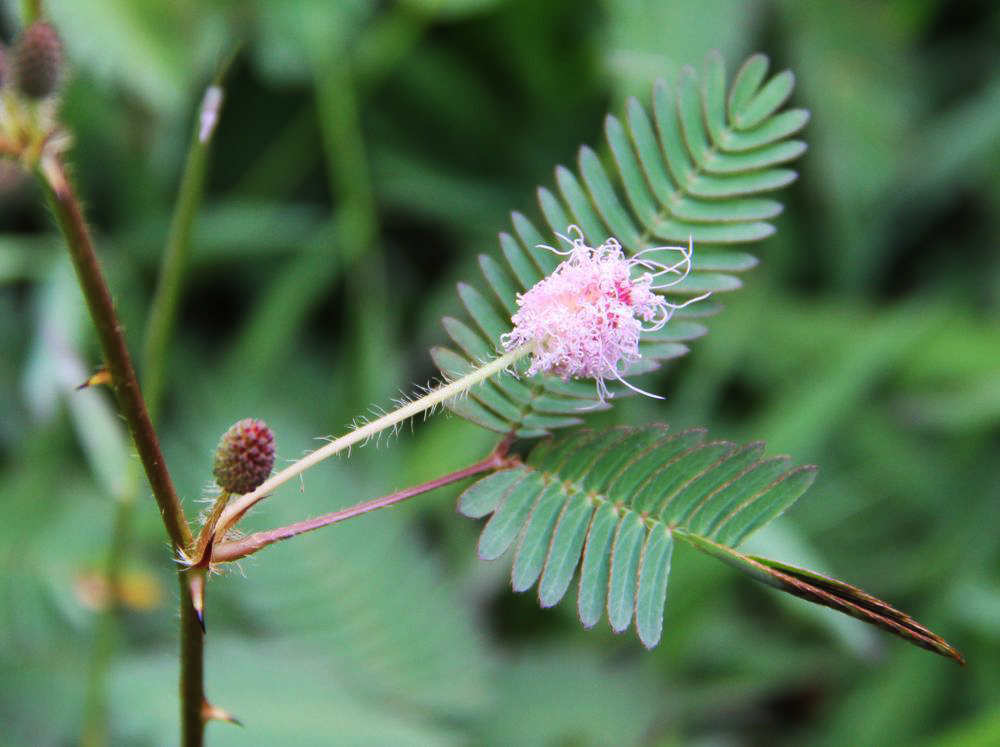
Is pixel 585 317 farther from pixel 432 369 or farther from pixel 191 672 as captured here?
pixel 432 369

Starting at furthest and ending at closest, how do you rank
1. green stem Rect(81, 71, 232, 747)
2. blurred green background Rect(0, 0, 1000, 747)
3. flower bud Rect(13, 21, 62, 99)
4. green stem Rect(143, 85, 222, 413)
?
blurred green background Rect(0, 0, 1000, 747) → green stem Rect(143, 85, 222, 413) → green stem Rect(81, 71, 232, 747) → flower bud Rect(13, 21, 62, 99)

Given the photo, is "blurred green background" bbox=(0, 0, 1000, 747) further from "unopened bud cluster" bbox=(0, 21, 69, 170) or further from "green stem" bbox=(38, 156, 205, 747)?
"unopened bud cluster" bbox=(0, 21, 69, 170)

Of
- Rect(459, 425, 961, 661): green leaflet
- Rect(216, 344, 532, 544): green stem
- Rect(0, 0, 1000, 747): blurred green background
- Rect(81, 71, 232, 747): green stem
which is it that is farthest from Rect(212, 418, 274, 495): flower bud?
Rect(0, 0, 1000, 747): blurred green background

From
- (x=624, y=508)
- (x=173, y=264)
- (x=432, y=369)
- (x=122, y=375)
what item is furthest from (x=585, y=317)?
(x=432, y=369)

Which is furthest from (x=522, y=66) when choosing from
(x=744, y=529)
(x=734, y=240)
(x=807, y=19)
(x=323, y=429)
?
(x=744, y=529)

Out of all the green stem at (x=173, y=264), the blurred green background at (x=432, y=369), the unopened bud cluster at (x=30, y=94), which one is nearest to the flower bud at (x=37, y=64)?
the unopened bud cluster at (x=30, y=94)

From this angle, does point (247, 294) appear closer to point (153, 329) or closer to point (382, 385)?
point (382, 385)
